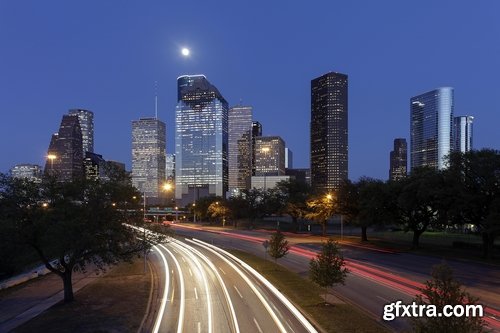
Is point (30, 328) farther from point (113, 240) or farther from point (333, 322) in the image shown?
point (333, 322)

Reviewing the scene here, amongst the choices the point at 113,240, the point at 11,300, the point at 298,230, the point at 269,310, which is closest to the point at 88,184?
the point at 113,240

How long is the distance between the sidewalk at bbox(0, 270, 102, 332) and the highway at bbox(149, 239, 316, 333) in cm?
783

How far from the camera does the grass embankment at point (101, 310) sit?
24.6 metres

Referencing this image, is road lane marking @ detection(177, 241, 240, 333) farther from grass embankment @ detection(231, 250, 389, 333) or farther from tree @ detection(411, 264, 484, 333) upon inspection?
tree @ detection(411, 264, 484, 333)

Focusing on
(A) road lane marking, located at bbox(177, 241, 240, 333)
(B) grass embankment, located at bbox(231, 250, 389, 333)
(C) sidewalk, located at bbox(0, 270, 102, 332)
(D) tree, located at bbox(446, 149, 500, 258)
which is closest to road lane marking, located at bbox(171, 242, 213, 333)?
(A) road lane marking, located at bbox(177, 241, 240, 333)

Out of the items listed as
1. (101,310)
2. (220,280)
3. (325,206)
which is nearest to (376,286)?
(220,280)

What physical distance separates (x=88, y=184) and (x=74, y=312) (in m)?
8.80

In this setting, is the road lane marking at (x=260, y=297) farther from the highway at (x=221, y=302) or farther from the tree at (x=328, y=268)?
the tree at (x=328, y=268)

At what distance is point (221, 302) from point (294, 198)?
284 feet

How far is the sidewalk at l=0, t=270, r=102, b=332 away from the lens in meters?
29.5

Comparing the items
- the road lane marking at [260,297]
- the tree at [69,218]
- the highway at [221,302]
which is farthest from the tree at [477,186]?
the tree at [69,218]

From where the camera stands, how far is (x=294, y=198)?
4540 inches

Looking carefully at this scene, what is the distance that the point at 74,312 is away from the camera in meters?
28.6

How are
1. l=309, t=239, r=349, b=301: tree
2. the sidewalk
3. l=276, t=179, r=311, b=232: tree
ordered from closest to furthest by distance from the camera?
l=309, t=239, r=349, b=301: tree < the sidewalk < l=276, t=179, r=311, b=232: tree
